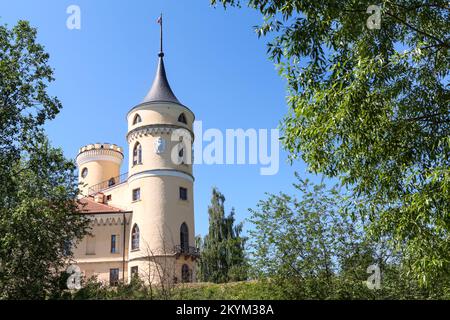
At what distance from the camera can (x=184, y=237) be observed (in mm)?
35438

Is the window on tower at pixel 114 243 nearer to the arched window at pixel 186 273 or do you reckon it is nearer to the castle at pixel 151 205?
the castle at pixel 151 205

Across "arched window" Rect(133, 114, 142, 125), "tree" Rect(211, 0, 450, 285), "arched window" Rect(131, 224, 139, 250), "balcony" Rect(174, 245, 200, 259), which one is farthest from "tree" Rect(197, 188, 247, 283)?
"tree" Rect(211, 0, 450, 285)

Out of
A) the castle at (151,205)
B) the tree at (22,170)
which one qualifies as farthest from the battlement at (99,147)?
the tree at (22,170)

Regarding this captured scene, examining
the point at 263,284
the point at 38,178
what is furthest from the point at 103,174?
the point at 263,284

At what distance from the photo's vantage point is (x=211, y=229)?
4238cm

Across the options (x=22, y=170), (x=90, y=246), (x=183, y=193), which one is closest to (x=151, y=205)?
(x=183, y=193)

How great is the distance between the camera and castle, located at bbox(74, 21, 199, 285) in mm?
34750

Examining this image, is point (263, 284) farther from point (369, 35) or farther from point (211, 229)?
point (211, 229)

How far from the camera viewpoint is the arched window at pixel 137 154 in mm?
36656

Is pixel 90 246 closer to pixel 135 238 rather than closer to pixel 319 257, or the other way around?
pixel 135 238

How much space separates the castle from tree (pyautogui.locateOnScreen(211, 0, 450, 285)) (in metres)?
25.3

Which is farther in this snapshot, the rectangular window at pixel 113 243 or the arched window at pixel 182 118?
the arched window at pixel 182 118

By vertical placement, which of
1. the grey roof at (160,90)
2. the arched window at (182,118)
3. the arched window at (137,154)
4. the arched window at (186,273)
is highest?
the grey roof at (160,90)

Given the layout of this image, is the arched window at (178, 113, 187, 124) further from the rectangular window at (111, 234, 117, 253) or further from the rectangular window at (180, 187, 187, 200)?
the rectangular window at (111, 234, 117, 253)
